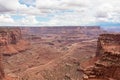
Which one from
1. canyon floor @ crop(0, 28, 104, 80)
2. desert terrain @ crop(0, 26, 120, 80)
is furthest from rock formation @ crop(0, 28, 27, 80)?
canyon floor @ crop(0, 28, 104, 80)

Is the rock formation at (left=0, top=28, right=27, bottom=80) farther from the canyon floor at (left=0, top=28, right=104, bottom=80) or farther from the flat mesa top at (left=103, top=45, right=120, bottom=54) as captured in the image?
the flat mesa top at (left=103, top=45, right=120, bottom=54)

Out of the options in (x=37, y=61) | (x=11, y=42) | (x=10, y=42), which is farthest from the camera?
(x=11, y=42)

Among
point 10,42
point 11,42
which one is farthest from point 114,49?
point 11,42

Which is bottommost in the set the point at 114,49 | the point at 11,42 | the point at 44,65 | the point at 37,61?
the point at 37,61

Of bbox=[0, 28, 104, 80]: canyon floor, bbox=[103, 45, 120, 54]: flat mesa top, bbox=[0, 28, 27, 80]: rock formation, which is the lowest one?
bbox=[0, 28, 104, 80]: canyon floor

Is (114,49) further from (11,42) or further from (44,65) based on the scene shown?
(11,42)

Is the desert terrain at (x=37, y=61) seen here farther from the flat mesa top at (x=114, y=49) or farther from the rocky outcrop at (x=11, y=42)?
the flat mesa top at (x=114, y=49)

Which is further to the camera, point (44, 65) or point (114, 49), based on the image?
point (44, 65)

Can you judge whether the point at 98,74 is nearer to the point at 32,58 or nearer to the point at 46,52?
the point at 32,58

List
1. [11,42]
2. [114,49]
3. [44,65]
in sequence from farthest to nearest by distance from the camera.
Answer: [11,42]
[44,65]
[114,49]
